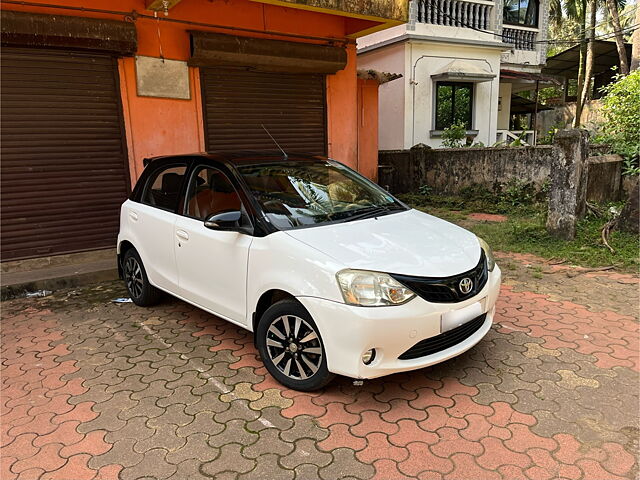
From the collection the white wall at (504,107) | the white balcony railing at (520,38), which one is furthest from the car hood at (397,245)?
the white wall at (504,107)

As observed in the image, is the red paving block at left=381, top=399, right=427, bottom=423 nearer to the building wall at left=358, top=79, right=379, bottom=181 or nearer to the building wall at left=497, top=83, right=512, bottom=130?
the building wall at left=358, top=79, right=379, bottom=181

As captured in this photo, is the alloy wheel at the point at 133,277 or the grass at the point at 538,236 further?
the grass at the point at 538,236

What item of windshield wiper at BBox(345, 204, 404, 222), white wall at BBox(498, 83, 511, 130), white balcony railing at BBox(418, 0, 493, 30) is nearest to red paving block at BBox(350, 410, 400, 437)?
windshield wiper at BBox(345, 204, 404, 222)

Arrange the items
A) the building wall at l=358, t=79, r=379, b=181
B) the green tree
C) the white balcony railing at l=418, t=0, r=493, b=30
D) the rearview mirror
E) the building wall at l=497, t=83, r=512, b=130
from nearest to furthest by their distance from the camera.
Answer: the rearview mirror < the green tree < the building wall at l=358, t=79, r=379, b=181 < the white balcony railing at l=418, t=0, r=493, b=30 < the building wall at l=497, t=83, r=512, b=130

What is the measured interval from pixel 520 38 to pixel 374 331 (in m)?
15.9

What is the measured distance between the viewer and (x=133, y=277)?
4.82 meters

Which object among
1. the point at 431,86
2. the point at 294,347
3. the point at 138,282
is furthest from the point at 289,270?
the point at 431,86

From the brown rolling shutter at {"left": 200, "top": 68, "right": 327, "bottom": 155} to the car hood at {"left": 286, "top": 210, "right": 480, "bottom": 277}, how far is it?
429cm

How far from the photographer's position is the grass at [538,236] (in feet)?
18.5

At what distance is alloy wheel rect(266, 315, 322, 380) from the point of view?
9.43 ft

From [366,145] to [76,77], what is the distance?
208 inches

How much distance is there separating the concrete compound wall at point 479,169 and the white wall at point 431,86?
1.95 metres

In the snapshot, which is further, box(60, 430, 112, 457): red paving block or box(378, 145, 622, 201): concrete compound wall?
box(378, 145, 622, 201): concrete compound wall

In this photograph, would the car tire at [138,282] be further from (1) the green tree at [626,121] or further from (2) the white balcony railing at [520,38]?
(2) the white balcony railing at [520,38]
